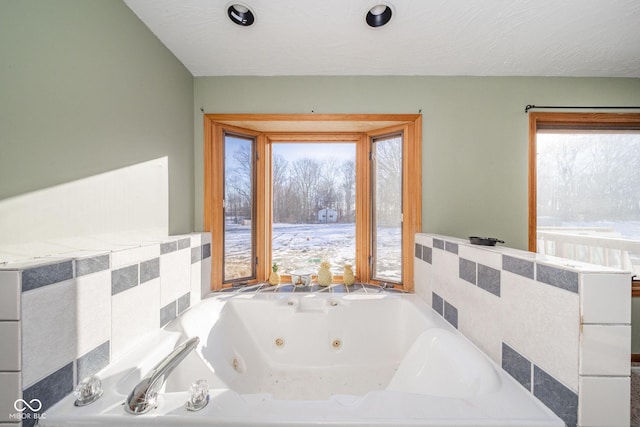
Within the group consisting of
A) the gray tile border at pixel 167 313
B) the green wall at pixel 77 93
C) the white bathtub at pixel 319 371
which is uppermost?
the green wall at pixel 77 93

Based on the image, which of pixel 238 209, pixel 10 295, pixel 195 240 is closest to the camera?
pixel 10 295

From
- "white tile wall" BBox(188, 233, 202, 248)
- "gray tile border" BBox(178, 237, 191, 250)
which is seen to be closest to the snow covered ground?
"white tile wall" BBox(188, 233, 202, 248)

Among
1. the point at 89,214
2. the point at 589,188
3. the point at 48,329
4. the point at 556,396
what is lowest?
the point at 556,396

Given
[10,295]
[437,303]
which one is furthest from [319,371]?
[10,295]

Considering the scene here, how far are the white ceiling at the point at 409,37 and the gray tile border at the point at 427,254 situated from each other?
46.8 inches

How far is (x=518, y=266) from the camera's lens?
0.85 metres

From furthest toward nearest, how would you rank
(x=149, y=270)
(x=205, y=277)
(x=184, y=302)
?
(x=205, y=277), (x=184, y=302), (x=149, y=270)

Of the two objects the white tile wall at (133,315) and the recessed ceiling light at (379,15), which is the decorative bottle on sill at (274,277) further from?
the recessed ceiling light at (379,15)

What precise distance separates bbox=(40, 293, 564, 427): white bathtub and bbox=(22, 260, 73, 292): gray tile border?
1.19 ft

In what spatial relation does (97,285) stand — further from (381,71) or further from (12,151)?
(381,71)

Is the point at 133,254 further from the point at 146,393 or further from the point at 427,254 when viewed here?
the point at 427,254

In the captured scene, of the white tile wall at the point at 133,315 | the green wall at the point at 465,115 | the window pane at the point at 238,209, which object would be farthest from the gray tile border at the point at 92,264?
the green wall at the point at 465,115

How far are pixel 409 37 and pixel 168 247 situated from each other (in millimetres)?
1712

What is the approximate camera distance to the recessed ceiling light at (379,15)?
1099 millimetres
